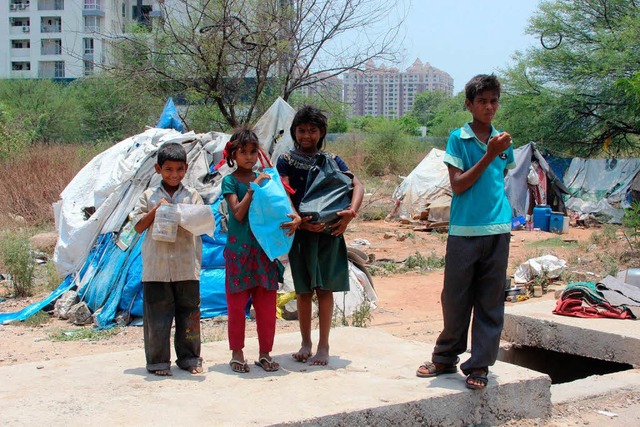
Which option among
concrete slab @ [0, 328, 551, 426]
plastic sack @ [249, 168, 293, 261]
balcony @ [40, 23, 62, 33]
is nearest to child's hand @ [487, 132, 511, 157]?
plastic sack @ [249, 168, 293, 261]

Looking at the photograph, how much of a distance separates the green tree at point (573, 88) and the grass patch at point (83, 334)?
1723 centimetres

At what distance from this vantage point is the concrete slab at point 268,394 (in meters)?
3.08

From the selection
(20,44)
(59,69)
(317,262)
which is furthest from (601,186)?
(20,44)

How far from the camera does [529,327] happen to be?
216 inches

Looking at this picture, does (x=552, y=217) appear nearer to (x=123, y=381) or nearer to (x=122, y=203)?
(x=122, y=203)

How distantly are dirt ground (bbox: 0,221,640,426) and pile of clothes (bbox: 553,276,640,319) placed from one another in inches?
46.8

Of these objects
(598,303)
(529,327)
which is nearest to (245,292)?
(529,327)

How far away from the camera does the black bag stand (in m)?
3.83

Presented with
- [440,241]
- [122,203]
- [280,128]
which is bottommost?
[440,241]

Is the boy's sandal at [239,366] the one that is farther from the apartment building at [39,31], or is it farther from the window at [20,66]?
the window at [20,66]

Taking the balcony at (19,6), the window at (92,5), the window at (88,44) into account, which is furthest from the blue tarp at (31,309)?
the balcony at (19,6)

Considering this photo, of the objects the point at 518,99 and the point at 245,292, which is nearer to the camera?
the point at 245,292

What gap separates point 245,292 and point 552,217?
46.2 feet

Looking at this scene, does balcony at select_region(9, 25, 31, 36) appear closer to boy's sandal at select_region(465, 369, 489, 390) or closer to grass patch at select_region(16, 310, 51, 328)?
grass patch at select_region(16, 310, 51, 328)
